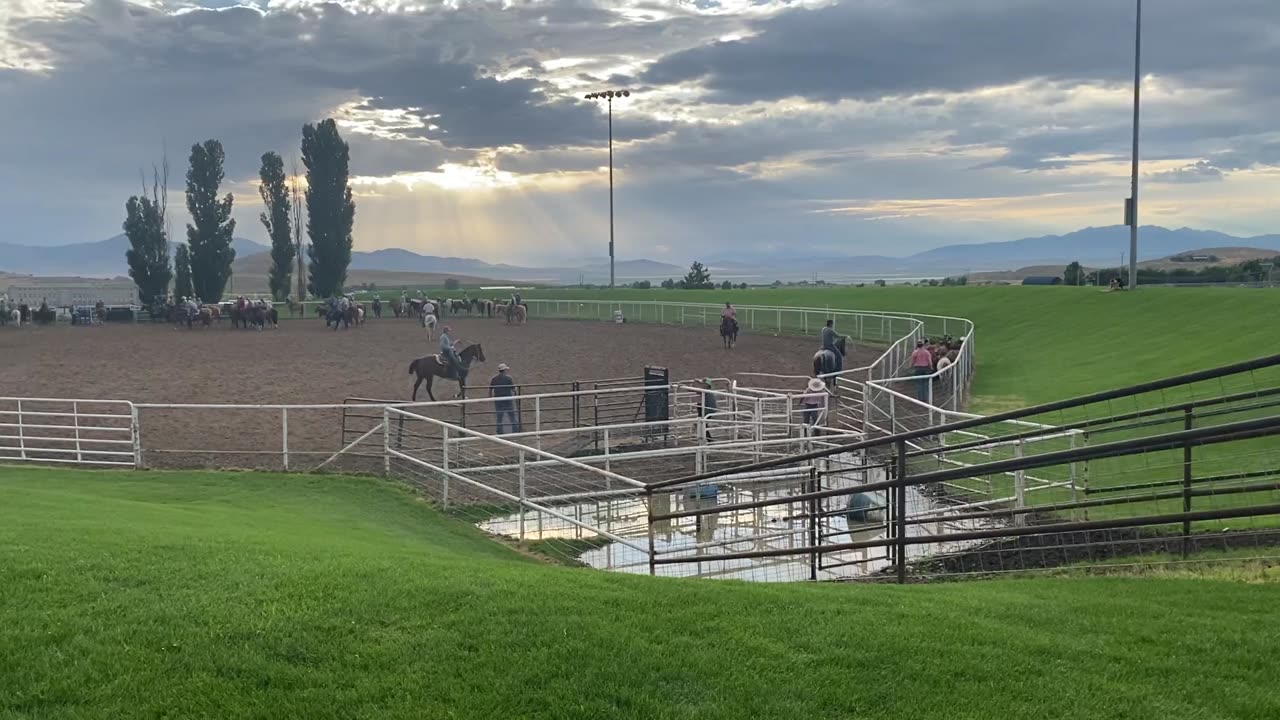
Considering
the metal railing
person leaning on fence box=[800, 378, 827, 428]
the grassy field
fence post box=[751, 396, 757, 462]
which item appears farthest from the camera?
person leaning on fence box=[800, 378, 827, 428]

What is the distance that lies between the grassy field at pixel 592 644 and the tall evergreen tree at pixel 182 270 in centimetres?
7229

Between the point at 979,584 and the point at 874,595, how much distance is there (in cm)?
102

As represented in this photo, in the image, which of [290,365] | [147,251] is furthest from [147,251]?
[290,365]

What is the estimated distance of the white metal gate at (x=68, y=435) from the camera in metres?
14.3

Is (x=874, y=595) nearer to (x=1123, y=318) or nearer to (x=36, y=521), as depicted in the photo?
(x=36, y=521)

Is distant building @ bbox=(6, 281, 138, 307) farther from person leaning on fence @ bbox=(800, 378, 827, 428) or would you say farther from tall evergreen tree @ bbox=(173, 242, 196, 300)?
person leaning on fence @ bbox=(800, 378, 827, 428)

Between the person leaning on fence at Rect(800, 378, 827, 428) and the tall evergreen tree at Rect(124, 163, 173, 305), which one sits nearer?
the person leaning on fence at Rect(800, 378, 827, 428)

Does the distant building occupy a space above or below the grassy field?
above

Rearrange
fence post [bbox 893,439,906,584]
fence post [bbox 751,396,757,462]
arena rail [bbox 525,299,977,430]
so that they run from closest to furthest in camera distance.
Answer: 1. fence post [bbox 893,439,906,584]
2. fence post [bbox 751,396,757,462]
3. arena rail [bbox 525,299,977,430]

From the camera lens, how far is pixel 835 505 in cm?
1166

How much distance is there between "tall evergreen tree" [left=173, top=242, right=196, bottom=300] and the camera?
72.0 metres

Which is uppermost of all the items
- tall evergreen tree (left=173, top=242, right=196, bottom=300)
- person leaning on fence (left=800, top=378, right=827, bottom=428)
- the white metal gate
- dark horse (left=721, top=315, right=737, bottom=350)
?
tall evergreen tree (left=173, top=242, right=196, bottom=300)

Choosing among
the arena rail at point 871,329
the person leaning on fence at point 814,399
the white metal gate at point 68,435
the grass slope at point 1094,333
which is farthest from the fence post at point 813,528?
the grass slope at point 1094,333

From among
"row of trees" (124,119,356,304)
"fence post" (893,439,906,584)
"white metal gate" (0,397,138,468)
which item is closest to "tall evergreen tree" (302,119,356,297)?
"row of trees" (124,119,356,304)
